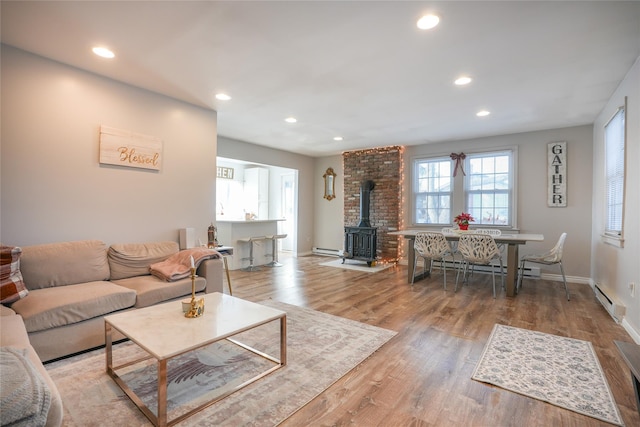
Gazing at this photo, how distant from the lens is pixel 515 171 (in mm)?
5320

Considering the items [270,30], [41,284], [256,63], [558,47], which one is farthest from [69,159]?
[558,47]

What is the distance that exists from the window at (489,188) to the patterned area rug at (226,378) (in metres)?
3.88

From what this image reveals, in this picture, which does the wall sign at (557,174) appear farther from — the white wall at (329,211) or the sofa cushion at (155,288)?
the sofa cushion at (155,288)

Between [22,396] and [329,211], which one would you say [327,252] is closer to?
[329,211]

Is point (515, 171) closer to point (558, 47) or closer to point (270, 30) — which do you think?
point (558, 47)

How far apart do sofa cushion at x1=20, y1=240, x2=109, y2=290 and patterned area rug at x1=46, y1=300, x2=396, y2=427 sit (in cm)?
72

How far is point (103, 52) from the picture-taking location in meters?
2.68

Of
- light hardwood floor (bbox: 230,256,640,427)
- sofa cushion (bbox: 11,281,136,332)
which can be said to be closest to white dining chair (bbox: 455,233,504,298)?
light hardwood floor (bbox: 230,256,640,427)

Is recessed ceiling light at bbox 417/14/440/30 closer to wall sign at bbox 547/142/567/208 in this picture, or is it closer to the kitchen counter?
wall sign at bbox 547/142/567/208

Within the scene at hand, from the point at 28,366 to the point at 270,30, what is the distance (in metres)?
2.38

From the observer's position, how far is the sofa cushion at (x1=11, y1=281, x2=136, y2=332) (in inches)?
82.3

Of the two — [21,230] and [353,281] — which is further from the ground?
[21,230]

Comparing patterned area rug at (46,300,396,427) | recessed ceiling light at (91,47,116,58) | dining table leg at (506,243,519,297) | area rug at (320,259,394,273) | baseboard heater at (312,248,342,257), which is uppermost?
recessed ceiling light at (91,47,116,58)

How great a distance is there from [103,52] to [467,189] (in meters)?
5.62
